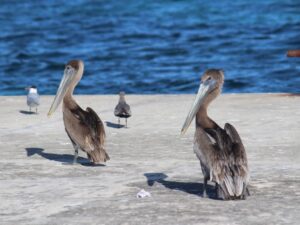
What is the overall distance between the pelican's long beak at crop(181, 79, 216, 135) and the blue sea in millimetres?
14230

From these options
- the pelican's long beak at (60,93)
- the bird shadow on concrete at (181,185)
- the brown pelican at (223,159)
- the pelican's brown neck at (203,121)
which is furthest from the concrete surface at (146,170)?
the pelican's brown neck at (203,121)

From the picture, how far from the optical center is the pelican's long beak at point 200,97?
29.1 feet

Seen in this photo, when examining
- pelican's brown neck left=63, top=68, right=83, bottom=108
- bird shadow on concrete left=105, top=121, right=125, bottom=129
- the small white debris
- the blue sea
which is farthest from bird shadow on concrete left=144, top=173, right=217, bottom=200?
the blue sea

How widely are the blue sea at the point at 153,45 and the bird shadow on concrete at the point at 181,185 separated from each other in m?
14.1

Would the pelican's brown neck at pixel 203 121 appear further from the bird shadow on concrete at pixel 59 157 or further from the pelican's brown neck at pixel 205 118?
the bird shadow on concrete at pixel 59 157

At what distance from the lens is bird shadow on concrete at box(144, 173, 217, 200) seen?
8578mm

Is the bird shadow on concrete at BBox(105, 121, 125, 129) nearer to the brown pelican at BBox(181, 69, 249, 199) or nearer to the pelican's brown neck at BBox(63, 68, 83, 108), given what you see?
the pelican's brown neck at BBox(63, 68, 83, 108)

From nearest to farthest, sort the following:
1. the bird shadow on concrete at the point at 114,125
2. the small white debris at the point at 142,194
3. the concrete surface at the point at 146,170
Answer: the concrete surface at the point at 146,170
the small white debris at the point at 142,194
the bird shadow on concrete at the point at 114,125

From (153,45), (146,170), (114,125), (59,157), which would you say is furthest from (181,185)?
(153,45)

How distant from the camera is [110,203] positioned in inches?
322

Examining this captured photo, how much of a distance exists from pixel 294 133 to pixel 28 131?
3.00 m

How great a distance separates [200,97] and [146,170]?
1014mm

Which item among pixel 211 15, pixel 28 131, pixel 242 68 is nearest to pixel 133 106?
pixel 28 131

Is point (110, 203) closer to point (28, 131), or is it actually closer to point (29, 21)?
point (28, 131)
